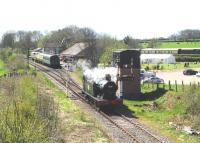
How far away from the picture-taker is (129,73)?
1839 inches

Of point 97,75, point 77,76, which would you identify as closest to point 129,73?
point 97,75

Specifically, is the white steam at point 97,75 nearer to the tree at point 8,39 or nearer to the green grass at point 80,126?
the green grass at point 80,126

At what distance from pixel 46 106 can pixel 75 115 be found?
9646 millimetres

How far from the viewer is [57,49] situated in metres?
122

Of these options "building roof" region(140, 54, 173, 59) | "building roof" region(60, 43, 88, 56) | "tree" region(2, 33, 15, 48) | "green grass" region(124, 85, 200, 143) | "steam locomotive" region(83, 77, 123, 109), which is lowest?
"green grass" region(124, 85, 200, 143)

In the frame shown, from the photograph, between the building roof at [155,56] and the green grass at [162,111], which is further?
the building roof at [155,56]

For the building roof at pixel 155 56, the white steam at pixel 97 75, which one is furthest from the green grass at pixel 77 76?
the building roof at pixel 155 56

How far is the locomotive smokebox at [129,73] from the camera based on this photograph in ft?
152

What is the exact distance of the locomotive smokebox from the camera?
152 ft

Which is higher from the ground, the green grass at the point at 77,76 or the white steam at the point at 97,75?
the white steam at the point at 97,75

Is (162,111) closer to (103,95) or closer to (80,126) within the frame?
(103,95)

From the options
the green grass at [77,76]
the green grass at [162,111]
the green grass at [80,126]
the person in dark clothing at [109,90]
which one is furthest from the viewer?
the green grass at [77,76]

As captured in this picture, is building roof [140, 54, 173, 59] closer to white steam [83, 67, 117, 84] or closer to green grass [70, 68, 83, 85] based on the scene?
green grass [70, 68, 83, 85]

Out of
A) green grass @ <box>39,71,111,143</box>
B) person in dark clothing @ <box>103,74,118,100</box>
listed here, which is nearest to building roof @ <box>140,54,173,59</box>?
green grass @ <box>39,71,111,143</box>
